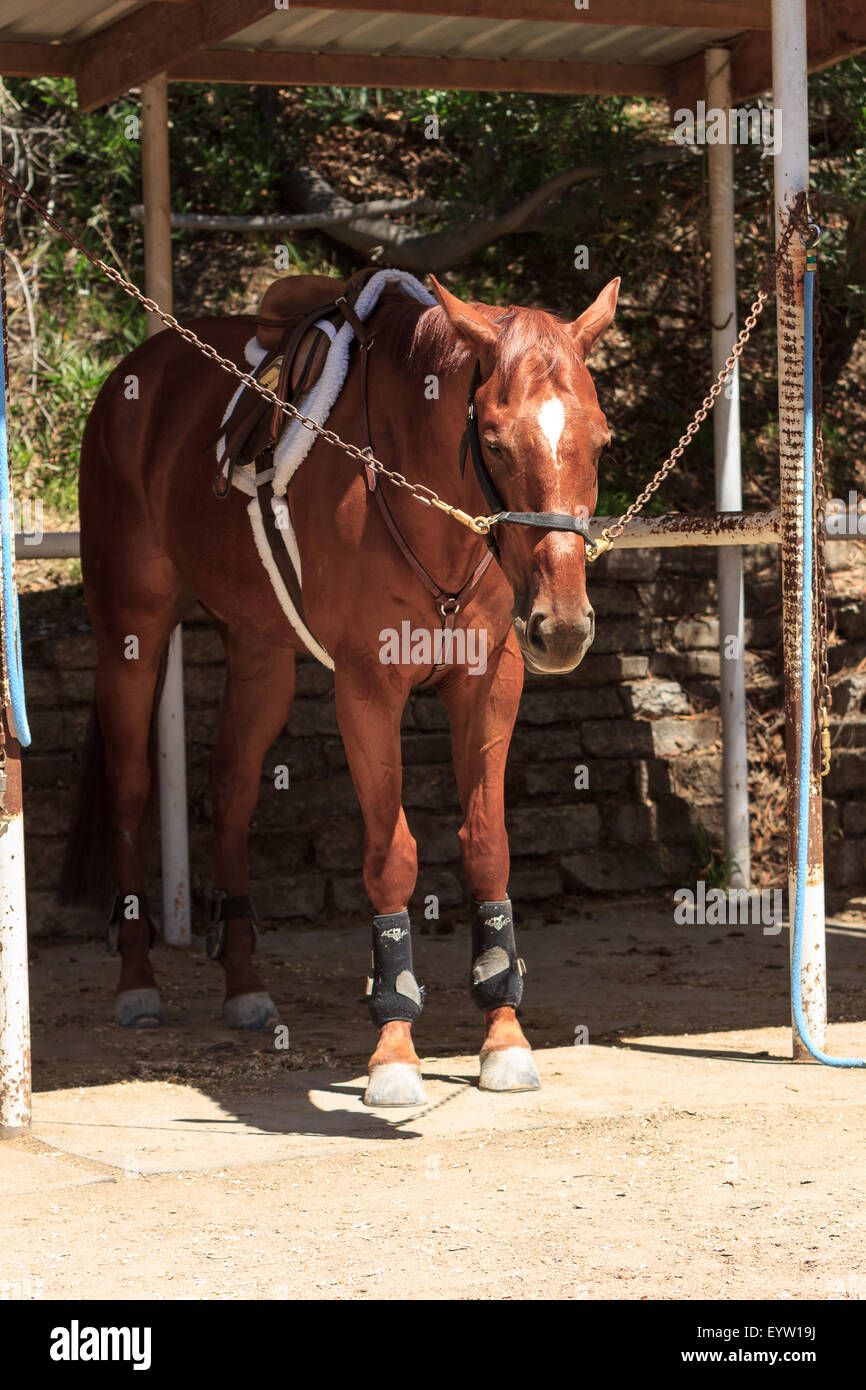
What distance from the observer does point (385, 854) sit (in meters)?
4.73

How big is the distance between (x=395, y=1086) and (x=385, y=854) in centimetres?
60

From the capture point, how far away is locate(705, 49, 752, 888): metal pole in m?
7.49

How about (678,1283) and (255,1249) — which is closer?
(678,1283)

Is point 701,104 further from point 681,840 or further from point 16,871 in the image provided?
point 16,871

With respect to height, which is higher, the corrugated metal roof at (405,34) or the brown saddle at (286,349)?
the corrugated metal roof at (405,34)

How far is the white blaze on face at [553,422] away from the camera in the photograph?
13.3ft

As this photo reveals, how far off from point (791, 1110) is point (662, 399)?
5.90m

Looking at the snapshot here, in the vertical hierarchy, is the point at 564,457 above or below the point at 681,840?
above

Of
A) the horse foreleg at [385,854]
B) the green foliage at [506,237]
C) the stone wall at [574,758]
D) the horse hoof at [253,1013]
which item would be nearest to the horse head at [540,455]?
the horse foreleg at [385,854]

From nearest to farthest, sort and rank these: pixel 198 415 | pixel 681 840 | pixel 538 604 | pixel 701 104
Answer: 1. pixel 538 604
2. pixel 198 415
3. pixel 701 104
4. pixel 681 840

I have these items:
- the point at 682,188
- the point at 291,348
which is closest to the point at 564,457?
the point at 291,348

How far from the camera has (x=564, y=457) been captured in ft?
13.3

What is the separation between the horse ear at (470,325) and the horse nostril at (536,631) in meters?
0.69

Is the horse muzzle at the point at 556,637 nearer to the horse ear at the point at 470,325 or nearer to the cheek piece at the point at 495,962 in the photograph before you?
the horse ear at the point at 470,325
